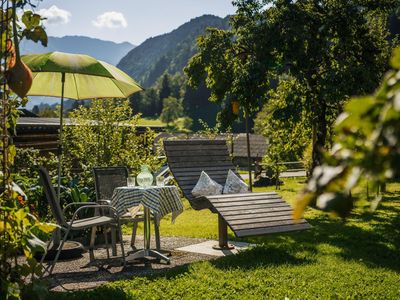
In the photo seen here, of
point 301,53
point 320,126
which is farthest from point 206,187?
point 320,126

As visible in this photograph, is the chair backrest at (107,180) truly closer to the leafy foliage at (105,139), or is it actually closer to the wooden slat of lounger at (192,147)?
the wooden slat of lounger at (192,147)

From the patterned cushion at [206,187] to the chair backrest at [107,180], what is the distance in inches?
41.0

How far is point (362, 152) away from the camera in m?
0.79

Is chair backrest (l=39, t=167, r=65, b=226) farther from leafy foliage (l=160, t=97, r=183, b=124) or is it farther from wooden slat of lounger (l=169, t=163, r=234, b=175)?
leafy foliage (l=160, t=97, r=183, b=124)

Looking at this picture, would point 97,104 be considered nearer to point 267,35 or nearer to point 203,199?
point 267,35

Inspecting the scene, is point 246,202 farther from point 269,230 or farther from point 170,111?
point 170,111

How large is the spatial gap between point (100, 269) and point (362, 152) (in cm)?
563

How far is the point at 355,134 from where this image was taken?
0.86m

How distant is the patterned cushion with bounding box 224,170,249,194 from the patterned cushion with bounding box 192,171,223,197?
174 millimetres

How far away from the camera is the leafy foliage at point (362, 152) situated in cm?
74

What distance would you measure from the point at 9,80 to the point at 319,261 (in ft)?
15.5

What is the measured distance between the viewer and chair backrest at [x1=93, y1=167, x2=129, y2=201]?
7.11m

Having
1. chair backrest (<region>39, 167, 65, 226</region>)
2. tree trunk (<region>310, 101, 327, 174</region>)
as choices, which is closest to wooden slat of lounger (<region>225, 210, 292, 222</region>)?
chair backrest (<region>39, 167, 65, 226</region>)

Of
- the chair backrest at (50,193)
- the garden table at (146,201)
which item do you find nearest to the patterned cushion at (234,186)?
the garden table at (146,201)
